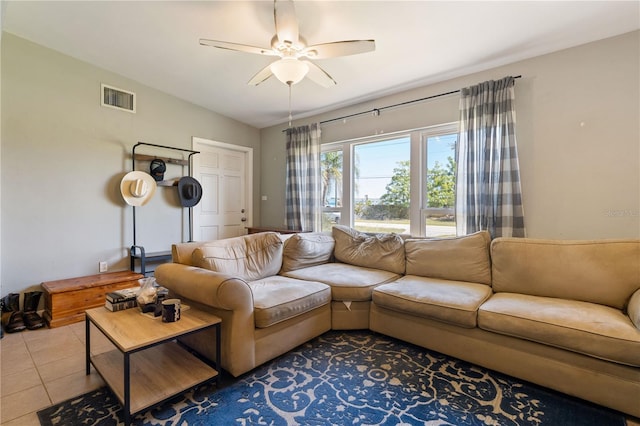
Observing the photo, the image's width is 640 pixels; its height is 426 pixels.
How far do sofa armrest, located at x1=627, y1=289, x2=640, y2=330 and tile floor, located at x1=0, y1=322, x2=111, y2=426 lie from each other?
3.28 m

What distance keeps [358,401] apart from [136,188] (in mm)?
3472

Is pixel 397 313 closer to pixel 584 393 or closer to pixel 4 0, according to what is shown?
pixel 584 393

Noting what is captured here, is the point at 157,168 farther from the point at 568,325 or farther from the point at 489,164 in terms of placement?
the point at 568,325

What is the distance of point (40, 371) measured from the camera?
80.4 inches

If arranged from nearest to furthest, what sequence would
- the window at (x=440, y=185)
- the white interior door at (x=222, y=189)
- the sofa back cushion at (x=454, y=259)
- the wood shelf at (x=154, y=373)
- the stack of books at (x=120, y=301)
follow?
the wood shelf at (x=154, y=373), the stack of books at (x=120, y=301), the sofa back cushion at (x=454, y=259), the window at (x=440, y=185), the white interior door at (x=222, y=189)

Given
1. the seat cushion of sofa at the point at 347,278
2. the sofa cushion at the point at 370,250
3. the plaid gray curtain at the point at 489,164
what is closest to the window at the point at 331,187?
the sofa cushion at the point at 370,250

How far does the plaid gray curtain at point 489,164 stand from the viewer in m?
2.74

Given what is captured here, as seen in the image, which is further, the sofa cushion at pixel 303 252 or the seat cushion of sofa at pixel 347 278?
the sofa cushion at pixel 303 252

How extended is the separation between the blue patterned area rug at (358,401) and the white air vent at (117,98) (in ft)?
10.6

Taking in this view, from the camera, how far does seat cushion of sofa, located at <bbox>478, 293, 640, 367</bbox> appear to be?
5.16 feet

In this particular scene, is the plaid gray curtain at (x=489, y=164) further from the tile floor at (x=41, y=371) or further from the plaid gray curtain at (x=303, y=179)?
the plaid gray curtain at (x=303, y=179)

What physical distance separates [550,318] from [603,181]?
58.3 inches

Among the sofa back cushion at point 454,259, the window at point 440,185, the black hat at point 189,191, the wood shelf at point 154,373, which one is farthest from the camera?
the black hat at point 189,191

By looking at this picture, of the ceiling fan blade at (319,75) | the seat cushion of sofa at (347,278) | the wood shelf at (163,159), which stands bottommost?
the seat cushion of sofa at (347,278)
